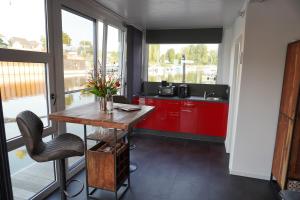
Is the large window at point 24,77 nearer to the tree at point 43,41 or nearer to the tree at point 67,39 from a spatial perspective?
the tree at point 43,41

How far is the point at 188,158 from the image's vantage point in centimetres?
337

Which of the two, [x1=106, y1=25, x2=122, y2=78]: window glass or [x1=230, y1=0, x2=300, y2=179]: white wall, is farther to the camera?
[x1=106, y1=25, x2=122, y2=78]: window glass

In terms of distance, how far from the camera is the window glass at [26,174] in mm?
2008

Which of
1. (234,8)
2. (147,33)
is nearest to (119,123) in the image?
(234,8)

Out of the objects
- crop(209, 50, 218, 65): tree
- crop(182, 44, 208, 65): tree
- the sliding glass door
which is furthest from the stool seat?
crop(209, 50, 218, 65): tree

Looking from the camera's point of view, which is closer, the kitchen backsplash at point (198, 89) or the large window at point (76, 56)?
the large window at point (76, 56)

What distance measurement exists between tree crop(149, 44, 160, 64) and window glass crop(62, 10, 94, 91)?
6.67 feet

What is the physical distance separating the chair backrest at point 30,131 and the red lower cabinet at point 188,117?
2.74m

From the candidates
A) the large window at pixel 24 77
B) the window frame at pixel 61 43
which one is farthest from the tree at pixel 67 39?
the large window at pixel 24 77

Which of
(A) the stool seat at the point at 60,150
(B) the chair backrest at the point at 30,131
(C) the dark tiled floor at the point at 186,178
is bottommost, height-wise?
(C) the dark tiled floor at the point at 186,178

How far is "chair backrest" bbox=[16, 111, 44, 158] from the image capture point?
1.53 meters

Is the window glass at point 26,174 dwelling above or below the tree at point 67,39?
below

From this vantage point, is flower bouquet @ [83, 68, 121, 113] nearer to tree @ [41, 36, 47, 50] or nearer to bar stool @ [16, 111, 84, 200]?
bar stool @ [16, 111, 84, 200]

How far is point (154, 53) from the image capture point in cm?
487
